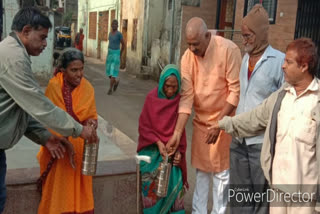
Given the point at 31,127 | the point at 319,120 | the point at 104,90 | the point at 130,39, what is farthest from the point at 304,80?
the point at 130,39

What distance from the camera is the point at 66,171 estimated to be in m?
2.99

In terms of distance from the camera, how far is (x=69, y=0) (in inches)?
1410

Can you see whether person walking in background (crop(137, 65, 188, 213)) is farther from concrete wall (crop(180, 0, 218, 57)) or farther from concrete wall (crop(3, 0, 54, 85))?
concrete wall (crop(180, 0, 218, 57))

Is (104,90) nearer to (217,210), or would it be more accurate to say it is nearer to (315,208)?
(217,210)

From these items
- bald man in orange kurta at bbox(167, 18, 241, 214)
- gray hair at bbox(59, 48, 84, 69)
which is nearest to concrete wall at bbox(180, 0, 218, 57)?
bald man in orange kurta at bbox(167, 18, 241, 214)

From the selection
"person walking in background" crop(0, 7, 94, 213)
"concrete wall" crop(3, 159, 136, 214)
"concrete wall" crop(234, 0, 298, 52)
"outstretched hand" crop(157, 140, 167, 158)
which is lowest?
"concrete wall" crop(3, 159, 136, 214)

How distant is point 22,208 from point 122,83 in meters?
10.0

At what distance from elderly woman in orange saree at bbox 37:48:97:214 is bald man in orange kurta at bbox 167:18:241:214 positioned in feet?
2.58

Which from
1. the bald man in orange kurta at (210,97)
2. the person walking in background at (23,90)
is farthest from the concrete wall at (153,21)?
the person walking in background at (23,90)

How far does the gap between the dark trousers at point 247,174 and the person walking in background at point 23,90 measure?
1314 mm

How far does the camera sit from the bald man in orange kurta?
3350 mm

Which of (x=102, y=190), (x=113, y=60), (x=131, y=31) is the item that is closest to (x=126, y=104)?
(x=113, y=60)

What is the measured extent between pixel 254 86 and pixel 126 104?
6.21 metres

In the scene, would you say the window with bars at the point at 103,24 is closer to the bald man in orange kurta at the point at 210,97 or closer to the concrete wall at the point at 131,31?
the concrete wall at the point at 131,31
